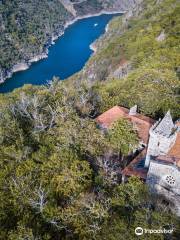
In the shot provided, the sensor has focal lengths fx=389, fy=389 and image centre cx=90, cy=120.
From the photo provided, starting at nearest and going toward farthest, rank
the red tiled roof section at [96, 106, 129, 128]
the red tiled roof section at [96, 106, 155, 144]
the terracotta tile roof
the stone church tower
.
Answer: the stone church tower, the terracotta tile roof, the red tiled roof section at [96, 106, 155, 144], the red tiled roof section at [96, 106, 129, 128]

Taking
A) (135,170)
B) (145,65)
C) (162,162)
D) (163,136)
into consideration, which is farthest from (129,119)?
(145,65)

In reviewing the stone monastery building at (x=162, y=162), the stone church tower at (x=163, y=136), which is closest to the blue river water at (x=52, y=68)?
the stone monastery building at (x=162, y=162)

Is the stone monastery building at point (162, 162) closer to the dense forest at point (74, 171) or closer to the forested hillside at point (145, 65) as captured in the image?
the dense forest at point (74, 171)

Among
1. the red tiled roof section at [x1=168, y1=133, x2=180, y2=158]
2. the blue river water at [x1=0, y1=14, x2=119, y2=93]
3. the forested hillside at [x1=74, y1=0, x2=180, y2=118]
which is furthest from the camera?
the blue river water at [x1=0, y1=14, x2=119, y2=93]

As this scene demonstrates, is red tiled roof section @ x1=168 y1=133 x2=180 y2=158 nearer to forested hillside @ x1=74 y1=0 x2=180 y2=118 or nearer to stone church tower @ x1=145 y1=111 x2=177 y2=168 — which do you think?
Answer: stone church tower @ x1=145 y1=111 x2=177 y2=168

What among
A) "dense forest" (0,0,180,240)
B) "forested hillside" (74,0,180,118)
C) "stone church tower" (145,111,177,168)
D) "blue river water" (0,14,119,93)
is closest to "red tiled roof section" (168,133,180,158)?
"stone church tower" (145,111,177,168)

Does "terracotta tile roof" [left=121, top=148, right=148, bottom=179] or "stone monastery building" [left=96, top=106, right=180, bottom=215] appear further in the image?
"terracotta tile roof" [left=121, top=148, right=148, bottom=179]

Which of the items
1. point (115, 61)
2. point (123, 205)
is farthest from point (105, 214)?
point (115, 61)
